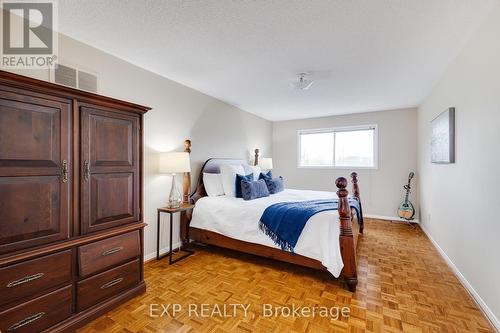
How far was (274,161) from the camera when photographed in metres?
6.34

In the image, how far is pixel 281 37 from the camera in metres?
2.15

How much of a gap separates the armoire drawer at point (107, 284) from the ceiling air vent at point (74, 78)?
5.74 ft

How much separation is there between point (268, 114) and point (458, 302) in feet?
14.4

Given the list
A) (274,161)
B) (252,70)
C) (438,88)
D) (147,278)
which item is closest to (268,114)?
(274,161)

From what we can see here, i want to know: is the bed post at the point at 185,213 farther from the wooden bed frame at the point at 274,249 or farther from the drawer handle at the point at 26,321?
the drawer handle at the point at 26,321

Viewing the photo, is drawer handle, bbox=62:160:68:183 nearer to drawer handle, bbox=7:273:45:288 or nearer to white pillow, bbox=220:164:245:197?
drawer handle, bbox=7:273:45:288

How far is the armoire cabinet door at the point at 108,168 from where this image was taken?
5.79 ft

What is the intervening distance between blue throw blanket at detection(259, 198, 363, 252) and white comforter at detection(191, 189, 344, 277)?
0.06 m

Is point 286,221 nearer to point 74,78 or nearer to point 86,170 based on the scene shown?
point 86,170

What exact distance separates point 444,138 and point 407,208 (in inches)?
87.7

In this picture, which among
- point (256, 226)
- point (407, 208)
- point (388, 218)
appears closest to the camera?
point (256, 226)

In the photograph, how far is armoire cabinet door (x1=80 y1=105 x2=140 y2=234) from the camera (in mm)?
1766

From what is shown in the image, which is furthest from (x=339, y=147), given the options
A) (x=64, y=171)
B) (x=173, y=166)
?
(x=64, y=171)

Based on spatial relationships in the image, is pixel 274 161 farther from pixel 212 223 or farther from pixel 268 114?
pixel 212 223
